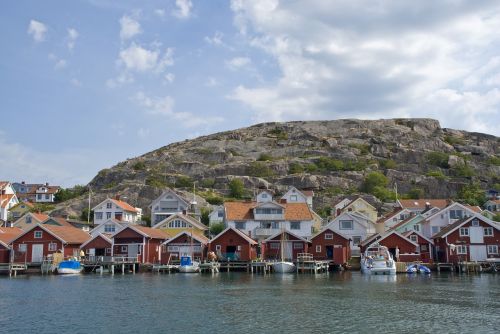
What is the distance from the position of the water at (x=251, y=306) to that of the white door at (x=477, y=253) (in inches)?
572

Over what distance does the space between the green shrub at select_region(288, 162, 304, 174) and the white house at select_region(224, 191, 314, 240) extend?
173 ft

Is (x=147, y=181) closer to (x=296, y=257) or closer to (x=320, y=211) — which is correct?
(x=320, y=211)

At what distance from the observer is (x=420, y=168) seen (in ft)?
453

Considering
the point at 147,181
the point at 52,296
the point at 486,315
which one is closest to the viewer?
the point at 486,315

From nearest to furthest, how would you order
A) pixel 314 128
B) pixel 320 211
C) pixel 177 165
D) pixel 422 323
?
1. pixel 422 323
2. pixel 320 211
3. pixel 177 165
4. pixel 314 128

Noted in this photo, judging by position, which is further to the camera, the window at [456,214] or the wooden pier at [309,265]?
the window at [456,214]

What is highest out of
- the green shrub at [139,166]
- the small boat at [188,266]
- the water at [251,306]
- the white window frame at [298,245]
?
the green shrub at [139,166]

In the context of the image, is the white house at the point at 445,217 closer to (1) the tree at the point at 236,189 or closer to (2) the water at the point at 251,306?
(2) the water at the point at 251,306

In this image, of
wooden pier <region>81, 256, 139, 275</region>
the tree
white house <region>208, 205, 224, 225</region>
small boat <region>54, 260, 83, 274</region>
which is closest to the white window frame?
white house <region>208, 205, 224, 225</region>

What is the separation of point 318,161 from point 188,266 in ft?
253

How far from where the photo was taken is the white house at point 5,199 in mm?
106562

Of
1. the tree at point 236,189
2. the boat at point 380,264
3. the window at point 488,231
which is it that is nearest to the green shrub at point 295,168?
the tree at point 236,189

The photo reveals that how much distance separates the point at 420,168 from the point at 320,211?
4197 cm

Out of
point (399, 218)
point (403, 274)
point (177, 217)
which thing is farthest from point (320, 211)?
point (403, 274)
